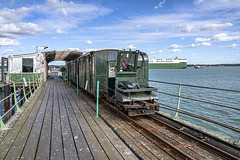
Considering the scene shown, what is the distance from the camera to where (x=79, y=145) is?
3.61 meters

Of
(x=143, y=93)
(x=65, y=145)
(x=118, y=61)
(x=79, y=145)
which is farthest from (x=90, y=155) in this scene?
(x=118, y=61)

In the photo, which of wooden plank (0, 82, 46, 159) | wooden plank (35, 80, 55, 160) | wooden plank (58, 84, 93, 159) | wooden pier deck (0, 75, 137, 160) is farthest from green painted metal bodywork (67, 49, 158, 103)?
wooden plank (0, 82, 46, 159)

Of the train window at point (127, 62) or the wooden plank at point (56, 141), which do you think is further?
the train window at point (127, 62)

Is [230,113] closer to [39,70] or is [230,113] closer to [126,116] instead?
[126,116]

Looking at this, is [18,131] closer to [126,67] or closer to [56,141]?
[56,141]

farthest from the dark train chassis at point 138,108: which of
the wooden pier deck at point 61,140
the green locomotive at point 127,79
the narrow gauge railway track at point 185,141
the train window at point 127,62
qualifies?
the train window at point 127,62

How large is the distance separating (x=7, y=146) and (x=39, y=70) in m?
16.5

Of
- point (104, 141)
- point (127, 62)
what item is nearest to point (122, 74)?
point (127, 62)

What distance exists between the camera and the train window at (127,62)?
6.75 meters

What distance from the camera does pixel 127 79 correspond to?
6.80 m

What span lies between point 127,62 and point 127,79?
759 mm

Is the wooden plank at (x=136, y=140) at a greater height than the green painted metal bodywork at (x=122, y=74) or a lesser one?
lesser

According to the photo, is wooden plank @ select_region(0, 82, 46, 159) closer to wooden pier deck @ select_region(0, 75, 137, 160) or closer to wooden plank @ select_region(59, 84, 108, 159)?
wooden pier deck @ select_region(0, 75, 137, 160)

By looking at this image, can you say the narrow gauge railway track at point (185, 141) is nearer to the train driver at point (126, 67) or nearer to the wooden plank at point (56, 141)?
the train driver at point (126, 67)
